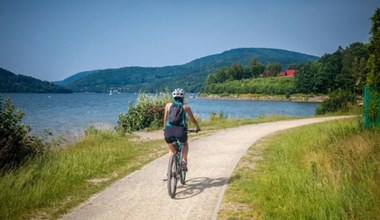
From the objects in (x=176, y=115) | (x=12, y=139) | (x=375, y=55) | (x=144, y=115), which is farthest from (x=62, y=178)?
(x=144, y=115)

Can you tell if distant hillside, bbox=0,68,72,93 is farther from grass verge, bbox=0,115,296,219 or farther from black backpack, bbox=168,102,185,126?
black backpack, bbox=168,102,185,126

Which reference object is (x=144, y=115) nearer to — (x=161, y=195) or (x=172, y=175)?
(x=161, y=195)

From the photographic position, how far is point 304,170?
8.44 metres

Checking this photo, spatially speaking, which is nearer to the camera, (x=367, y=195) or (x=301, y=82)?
(x=367, y=195)

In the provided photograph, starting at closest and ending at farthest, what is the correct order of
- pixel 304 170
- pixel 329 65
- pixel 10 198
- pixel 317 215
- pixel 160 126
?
pixel 317 215
pixel 10 198
pixel 304 170
pixel 160 126
pixel 329 65

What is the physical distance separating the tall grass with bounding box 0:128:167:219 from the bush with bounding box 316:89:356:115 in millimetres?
21981

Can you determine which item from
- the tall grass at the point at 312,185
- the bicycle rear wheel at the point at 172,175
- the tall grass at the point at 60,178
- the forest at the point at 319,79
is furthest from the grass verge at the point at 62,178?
the forest at the point at 319,79

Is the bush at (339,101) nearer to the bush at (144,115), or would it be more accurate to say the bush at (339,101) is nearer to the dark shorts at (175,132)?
the bush at (144,115)

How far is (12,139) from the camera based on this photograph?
10156 millimetres

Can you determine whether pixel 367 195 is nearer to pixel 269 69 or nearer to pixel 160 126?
pixel 160 126

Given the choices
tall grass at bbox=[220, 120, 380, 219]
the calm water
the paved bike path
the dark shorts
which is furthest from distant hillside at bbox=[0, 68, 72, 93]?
the dark shorts

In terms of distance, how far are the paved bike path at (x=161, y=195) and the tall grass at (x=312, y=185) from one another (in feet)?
1.25

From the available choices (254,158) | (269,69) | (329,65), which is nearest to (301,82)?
(329,65)

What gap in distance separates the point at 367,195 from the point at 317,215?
42.6 inches
